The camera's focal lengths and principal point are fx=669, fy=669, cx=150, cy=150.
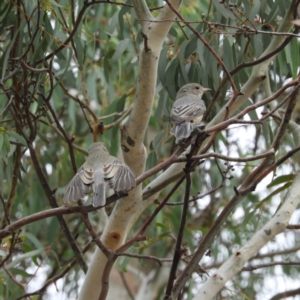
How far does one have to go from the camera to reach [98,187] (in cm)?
296

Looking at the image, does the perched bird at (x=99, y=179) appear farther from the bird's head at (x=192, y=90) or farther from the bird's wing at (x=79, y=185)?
the bird's head at (x=192, y=90)

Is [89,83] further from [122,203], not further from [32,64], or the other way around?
[122,203]

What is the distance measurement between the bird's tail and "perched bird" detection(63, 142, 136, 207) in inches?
11.7

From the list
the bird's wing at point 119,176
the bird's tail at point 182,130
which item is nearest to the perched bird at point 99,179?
the bird's wing at point 119,176

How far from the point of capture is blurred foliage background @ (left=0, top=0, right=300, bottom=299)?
349 centimetres

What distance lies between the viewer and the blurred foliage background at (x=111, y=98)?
349 cm

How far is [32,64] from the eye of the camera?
3641mm

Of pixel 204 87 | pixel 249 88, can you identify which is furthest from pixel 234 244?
pixel 249 88

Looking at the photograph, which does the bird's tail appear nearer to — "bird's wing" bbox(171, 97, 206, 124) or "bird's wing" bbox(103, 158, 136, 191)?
"bird's wing" bbox(171, 97, 206, 124)

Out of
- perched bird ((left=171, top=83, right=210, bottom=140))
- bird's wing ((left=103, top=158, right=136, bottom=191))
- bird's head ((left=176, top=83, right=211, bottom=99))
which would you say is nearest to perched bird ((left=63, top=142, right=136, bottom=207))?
bird's wing ((left=103, top=158, right=136, bottom=191))

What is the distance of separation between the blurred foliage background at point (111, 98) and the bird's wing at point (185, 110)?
0.08 metres

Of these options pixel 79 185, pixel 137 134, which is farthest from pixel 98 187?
pixel 137 134

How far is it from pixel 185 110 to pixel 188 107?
0.04 metres

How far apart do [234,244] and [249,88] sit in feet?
9.58
